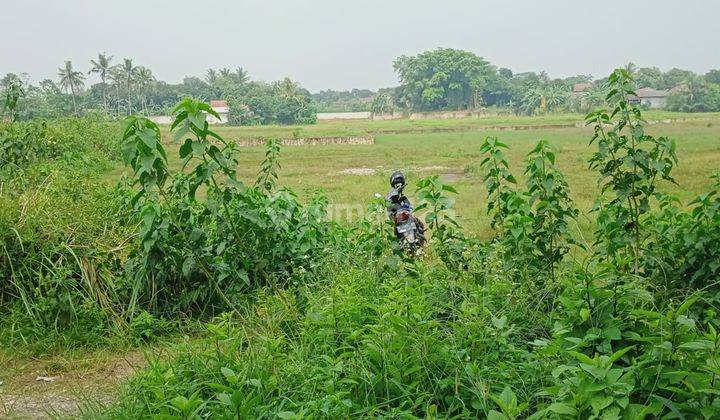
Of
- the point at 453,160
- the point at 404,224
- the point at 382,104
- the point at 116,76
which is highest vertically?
the point at 116,76

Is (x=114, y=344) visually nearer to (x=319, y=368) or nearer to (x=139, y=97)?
(x=319, y=368)

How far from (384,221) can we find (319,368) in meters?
1.39

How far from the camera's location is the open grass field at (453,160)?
8680 mm

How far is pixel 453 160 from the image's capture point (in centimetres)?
1481

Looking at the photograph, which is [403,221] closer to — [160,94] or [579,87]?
[160,94]

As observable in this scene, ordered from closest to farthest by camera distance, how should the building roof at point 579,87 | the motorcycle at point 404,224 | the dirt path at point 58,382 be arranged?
the dirt path at point 58,382, the motorcycle at point 404,224, the building roof at point 579,87

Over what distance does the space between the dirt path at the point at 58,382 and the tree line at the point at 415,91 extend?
18242 mm

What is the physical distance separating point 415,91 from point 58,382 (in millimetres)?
29649

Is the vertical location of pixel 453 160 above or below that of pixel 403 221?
below

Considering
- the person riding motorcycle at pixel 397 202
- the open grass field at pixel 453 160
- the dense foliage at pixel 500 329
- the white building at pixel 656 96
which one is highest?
the white building at pixel 656 96

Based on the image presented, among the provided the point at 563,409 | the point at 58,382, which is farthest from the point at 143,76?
the point at 563,409

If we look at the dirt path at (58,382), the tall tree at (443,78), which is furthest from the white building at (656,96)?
the dirt path at (58,382)

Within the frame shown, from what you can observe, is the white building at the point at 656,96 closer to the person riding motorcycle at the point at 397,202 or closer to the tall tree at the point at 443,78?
the tall tree at the point at 443,78

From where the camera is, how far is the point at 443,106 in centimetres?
3256
